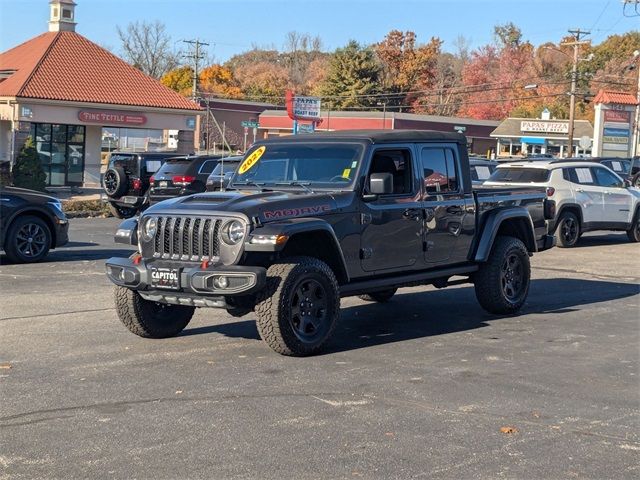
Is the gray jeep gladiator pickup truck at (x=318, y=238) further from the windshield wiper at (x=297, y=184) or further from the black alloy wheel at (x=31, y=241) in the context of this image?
the black alloy wheel at (x=31, y=241)

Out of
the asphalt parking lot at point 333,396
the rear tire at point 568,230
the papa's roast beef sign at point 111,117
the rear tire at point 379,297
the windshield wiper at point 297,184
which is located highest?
the papa's roast beef sign at point 111,117

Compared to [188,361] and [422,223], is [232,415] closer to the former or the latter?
[188,361]

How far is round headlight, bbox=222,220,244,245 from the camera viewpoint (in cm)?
788

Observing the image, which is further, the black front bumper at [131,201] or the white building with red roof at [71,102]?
the white building with red roof at [71,102]

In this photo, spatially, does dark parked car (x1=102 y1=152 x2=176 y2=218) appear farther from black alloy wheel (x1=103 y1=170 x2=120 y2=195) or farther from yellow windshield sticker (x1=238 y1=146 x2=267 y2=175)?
yellow windshield sticker (x1=238 y1=146 x2=267 y2=175)

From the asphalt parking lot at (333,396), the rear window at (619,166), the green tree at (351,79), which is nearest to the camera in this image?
the asphalt parking lot at (333,396)

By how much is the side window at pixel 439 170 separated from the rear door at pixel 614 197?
10.3m

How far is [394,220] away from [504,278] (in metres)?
2.04

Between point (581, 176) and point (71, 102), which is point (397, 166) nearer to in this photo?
point (581, 176)

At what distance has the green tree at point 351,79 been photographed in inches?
3250

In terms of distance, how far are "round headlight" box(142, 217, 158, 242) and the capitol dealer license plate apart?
0.46 meters

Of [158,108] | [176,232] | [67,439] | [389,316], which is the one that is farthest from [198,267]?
[158,108]

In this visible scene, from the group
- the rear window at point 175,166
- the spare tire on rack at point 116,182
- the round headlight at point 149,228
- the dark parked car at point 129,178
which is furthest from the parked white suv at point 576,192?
the round headlight at point 149,228

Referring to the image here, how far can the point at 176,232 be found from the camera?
8211 millimetres
